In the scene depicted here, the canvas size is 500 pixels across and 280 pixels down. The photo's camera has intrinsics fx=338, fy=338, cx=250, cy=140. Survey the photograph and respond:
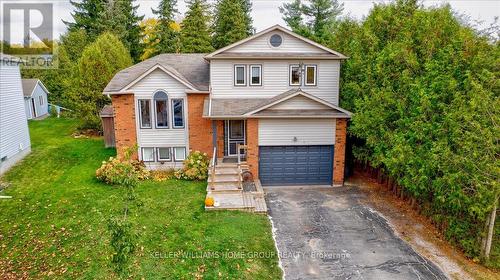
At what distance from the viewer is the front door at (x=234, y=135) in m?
17.5

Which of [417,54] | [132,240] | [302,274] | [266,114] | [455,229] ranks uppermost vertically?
[417,54]

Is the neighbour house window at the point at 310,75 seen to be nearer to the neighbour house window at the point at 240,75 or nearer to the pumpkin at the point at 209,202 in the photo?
the neighbour house window at the point at 240,75

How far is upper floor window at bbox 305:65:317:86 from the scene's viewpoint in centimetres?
1745

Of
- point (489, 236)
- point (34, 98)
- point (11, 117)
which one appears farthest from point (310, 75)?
point (34, 98)

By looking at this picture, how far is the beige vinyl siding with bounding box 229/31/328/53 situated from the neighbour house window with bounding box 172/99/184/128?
11.8 ft

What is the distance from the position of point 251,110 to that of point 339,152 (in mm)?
4595

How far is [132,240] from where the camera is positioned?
22.6 ft

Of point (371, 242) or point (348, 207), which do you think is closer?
point (371, 242)

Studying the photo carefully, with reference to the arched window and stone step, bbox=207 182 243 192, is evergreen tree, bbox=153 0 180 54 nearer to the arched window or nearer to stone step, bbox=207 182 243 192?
the arched window

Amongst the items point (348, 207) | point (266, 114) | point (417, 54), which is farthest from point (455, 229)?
point (266, 114)

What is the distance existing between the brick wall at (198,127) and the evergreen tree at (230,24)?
2401 centimetres

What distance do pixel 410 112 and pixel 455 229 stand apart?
415 cm

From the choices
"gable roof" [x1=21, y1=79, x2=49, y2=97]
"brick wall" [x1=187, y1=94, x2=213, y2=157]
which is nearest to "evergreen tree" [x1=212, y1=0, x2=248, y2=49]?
"gable roof" [x1=21, y1=79, x2=49, y2=97]

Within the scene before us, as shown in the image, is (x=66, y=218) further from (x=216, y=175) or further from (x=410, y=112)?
(x=410, y=112)
